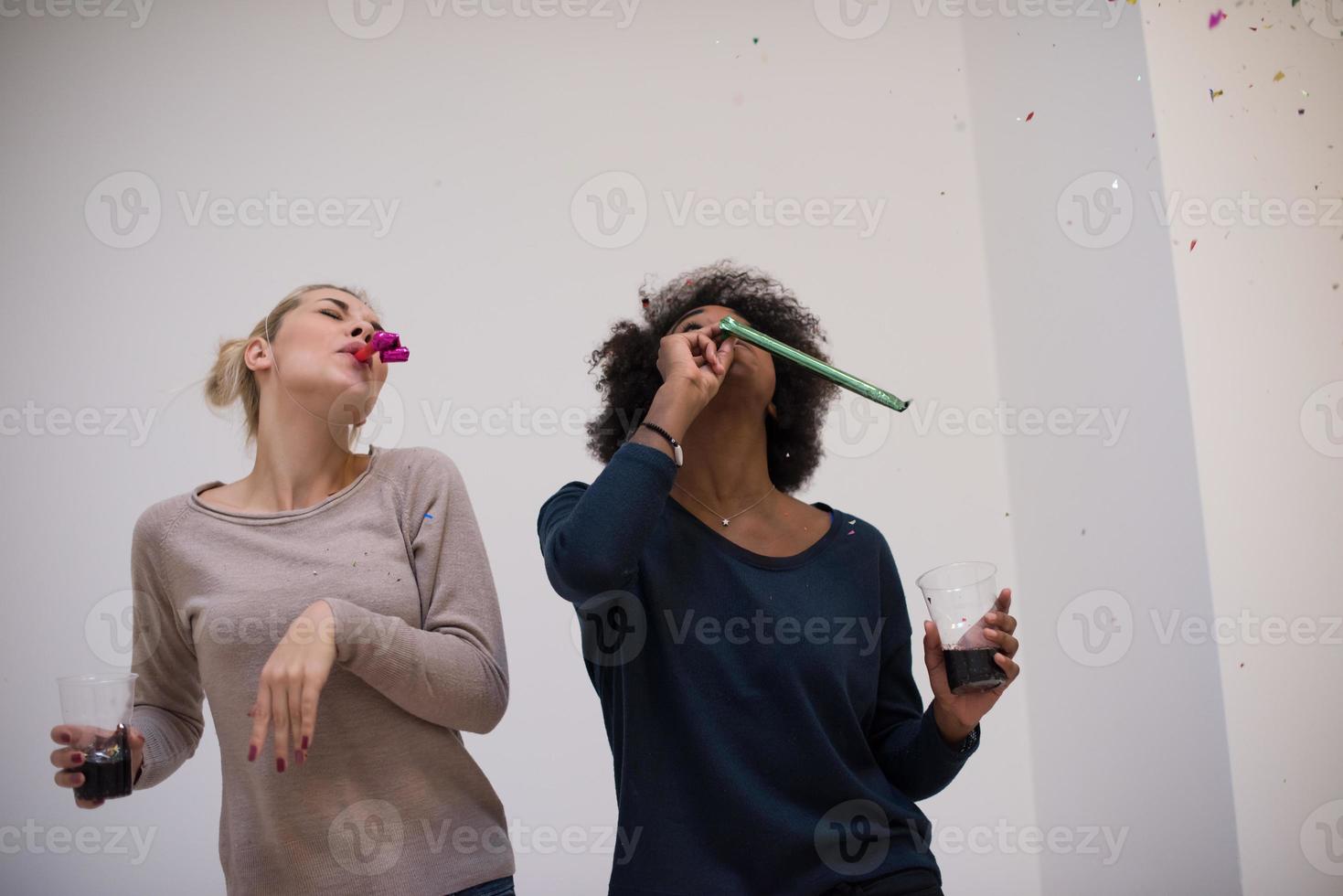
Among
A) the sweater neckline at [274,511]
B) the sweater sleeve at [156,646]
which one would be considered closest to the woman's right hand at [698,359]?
the sweater neckline at [274,511]

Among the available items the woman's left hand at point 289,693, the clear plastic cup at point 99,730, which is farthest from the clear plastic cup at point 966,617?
the clear plastic cup at point 99,730

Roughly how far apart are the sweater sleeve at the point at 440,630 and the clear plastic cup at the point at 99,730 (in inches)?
10.1

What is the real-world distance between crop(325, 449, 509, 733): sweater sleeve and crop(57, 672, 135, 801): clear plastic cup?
0.84ft

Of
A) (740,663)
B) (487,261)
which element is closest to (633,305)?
(487,261)

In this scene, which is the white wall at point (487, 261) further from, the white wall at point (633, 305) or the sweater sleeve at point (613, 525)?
the sweater sleeve at point (613, 525)

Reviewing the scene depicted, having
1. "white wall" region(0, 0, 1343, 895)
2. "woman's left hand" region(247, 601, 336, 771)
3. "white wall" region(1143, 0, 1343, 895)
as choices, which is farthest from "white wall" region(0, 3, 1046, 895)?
"woman's left hand" region(247, 601, 336, 771)

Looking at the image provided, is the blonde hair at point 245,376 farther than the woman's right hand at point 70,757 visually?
Yes

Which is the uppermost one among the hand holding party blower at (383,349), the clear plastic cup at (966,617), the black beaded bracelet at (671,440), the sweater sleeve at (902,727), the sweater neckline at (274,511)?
the hand holding party blower at (383,349)

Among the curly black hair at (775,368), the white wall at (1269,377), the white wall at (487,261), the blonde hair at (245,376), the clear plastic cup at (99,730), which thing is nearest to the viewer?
the clear plastic cup at (99,730)

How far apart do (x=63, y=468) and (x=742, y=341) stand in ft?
4.63

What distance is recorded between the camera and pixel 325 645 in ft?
3.92

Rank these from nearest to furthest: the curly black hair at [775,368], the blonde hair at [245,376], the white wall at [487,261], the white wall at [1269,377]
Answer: the blonde hair at [245,376] < the curly black hair at [775,368] < the white wall at [487,261] < the white wall at [1269,377]

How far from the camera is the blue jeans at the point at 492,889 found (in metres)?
1.32

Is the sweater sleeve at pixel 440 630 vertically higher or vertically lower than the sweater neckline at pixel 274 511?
lower
